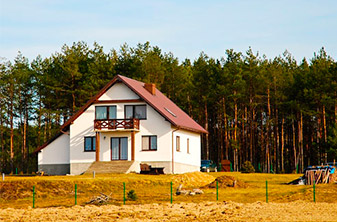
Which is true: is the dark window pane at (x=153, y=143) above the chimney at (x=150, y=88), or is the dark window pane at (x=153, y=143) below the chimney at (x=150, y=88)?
below

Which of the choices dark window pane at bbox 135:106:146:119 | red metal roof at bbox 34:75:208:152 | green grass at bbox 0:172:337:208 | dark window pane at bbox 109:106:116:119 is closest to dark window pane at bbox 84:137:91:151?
red metal roof at bbox 34:75:208:152

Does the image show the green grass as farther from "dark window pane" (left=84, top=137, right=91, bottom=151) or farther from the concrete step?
"dark window pane" (left=84, top=137, right=91, bottom=151)

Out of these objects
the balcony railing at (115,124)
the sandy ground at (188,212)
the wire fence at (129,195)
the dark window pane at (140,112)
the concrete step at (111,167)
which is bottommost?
the sandy ground at (188,212)

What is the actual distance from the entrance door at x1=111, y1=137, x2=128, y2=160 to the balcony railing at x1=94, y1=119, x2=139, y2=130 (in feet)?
3.83

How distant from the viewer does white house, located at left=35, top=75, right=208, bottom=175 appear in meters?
50.3

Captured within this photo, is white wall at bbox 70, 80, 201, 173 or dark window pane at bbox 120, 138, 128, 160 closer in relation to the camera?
white wall at bbox 70, 80, 201, 173

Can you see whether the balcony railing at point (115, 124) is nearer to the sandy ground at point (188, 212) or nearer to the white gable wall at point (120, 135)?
the white gable wall at point (120, 135)

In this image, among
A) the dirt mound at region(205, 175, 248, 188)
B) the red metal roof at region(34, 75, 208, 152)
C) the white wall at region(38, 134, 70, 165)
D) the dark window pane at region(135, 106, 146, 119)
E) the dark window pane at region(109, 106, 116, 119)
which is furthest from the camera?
the white wall at region(38, 134, 70, 165)

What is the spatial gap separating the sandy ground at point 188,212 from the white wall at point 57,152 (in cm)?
1939

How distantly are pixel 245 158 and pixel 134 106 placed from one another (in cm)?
3109

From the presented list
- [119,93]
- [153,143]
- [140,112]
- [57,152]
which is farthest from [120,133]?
[57,152]

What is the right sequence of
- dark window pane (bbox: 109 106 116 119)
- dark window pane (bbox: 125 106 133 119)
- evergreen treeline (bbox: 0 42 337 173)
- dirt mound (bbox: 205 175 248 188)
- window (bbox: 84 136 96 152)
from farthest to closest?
1. evergreen treeline (bbox: 0 42 337 173)
2. window (bbox: 84 136 96 152)
3. dark window pane (bbox: 109 106 116 119)
4. dark window pane (bbox: 125 106 133 119)
5. dirt mound (bbox: 205 175 248 188)

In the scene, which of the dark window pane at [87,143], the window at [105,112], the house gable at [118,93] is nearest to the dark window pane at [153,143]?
the house gable at [118,93]

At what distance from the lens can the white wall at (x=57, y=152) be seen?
5300 cm
